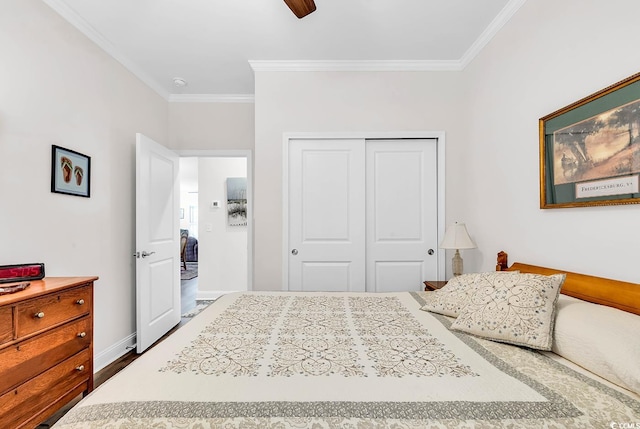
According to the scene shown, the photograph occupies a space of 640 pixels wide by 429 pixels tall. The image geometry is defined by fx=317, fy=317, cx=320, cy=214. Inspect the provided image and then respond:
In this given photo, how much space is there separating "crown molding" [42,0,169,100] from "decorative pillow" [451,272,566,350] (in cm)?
313

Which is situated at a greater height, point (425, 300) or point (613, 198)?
point (613, 198)

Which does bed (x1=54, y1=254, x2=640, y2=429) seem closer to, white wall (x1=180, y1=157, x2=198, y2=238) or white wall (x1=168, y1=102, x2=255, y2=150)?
white wall (x1=168, y1=102, x2=255, y2=150)

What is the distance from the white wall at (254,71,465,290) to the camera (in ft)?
9.98

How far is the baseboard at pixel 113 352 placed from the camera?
8.44ft

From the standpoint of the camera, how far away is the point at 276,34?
2561 millimetres

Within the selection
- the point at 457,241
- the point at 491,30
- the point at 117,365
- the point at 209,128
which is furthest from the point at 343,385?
the point at 209,128

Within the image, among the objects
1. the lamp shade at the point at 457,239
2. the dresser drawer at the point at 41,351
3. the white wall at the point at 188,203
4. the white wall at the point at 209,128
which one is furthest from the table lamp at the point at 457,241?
the white wall at the point at 188,203

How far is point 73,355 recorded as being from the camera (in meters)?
1.81

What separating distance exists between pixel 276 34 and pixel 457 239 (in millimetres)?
2193

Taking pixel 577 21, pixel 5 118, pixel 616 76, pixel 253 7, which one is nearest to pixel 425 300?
pixel 616 76

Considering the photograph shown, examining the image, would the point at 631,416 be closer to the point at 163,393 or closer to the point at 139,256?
the point at 163,393

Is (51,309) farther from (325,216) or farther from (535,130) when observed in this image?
(535,130)

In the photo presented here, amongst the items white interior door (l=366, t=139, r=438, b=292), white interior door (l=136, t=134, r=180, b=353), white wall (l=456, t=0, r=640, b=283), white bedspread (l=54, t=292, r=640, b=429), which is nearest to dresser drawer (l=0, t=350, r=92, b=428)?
white bedspread (l=54, t=292, r=640, b=429)

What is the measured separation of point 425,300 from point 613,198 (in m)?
1.05
